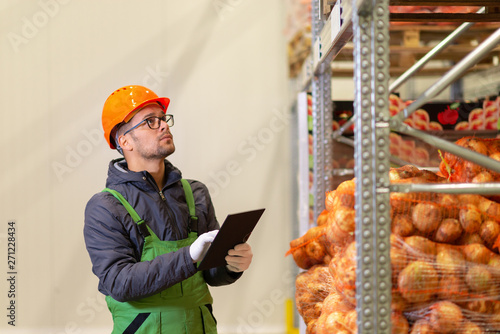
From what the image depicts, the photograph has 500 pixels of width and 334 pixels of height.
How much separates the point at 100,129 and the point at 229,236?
346 cm

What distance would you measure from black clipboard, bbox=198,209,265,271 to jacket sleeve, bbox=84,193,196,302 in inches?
3.7

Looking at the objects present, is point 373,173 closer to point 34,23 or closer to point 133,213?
point 133,213

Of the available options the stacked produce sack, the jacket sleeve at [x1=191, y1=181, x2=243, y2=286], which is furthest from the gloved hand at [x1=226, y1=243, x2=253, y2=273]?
the stacked produce sack

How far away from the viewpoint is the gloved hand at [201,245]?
1938mm

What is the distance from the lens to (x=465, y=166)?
1.63 m

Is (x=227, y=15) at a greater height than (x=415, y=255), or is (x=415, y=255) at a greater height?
(x=227, y=15)

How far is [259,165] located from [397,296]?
3861 mm

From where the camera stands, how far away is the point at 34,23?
193 inches

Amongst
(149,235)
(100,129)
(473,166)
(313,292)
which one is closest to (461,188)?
(473,166)

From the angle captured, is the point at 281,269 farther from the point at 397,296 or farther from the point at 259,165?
the point at 397,296

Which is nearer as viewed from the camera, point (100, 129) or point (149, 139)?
point (149, 139)

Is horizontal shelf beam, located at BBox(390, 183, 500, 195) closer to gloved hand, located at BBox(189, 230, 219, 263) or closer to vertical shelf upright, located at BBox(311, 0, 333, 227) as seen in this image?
gloved hand, located at BBox(189, 230, 219, 263)

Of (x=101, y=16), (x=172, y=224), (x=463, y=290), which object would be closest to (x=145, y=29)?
(x=101, y=16)

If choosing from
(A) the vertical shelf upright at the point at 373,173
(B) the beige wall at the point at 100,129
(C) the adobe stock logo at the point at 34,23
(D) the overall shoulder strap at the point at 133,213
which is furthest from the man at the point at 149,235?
(C) the adobe stock logo at the point at 34,23
